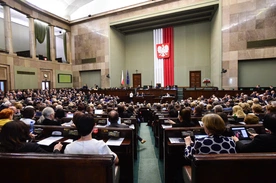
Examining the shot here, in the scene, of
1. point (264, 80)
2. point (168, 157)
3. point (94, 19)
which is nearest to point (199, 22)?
point (264, 80)

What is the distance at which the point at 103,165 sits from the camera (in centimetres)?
117

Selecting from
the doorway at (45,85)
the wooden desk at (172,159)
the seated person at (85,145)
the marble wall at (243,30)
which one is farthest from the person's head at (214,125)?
the doorway at (45,85)

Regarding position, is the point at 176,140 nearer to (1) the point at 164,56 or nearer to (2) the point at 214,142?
(2) the point at 214,142

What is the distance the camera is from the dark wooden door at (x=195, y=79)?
14.5m

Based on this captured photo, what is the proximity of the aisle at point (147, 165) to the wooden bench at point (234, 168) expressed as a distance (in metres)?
1.50

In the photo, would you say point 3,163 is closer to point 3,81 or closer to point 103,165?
point 103,165

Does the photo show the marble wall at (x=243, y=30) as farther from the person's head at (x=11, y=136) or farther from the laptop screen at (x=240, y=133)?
the person's head at (x=11, y=136)

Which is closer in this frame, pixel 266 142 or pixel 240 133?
pixel 266 142

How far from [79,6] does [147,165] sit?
56.4 ft

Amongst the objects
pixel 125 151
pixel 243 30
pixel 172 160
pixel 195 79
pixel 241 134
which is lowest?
pixel 172 160

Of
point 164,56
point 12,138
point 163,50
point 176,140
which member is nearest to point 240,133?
point 176,140

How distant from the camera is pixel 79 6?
16078 millimetres

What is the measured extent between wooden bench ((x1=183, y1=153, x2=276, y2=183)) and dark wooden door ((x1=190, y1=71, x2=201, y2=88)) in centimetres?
1388

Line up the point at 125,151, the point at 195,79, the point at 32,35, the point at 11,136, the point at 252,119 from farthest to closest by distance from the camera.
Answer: the point at 195,79 → the point at 32,35 → the point at 252,119 → the point at 125,151 → the point at 11,136
